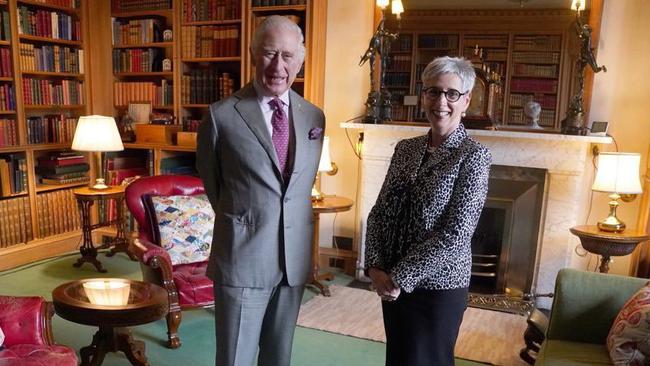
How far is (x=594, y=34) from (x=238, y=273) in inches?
118

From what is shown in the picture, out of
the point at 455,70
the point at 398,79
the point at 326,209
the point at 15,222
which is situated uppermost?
the point at 398,79

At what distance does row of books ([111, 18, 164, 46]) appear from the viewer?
461cm

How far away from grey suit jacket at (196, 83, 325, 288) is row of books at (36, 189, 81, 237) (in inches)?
135

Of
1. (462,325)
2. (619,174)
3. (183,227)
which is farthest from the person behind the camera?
(462,325)

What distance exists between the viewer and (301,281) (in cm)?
163

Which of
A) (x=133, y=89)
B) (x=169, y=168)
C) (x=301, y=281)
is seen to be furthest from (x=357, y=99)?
(x=301, y=281)

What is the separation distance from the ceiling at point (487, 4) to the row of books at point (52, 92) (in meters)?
3.07

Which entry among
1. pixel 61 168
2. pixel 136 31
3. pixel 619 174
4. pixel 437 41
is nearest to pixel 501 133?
pixel 619 174

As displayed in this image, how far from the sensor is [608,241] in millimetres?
2971

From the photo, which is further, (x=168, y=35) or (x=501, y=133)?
(x=168, y=35)

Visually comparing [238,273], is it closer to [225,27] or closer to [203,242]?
[203,242]

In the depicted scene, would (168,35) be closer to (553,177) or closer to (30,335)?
(30,335)

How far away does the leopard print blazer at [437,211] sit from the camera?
1425 millimetres

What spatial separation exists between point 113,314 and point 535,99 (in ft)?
9.89
